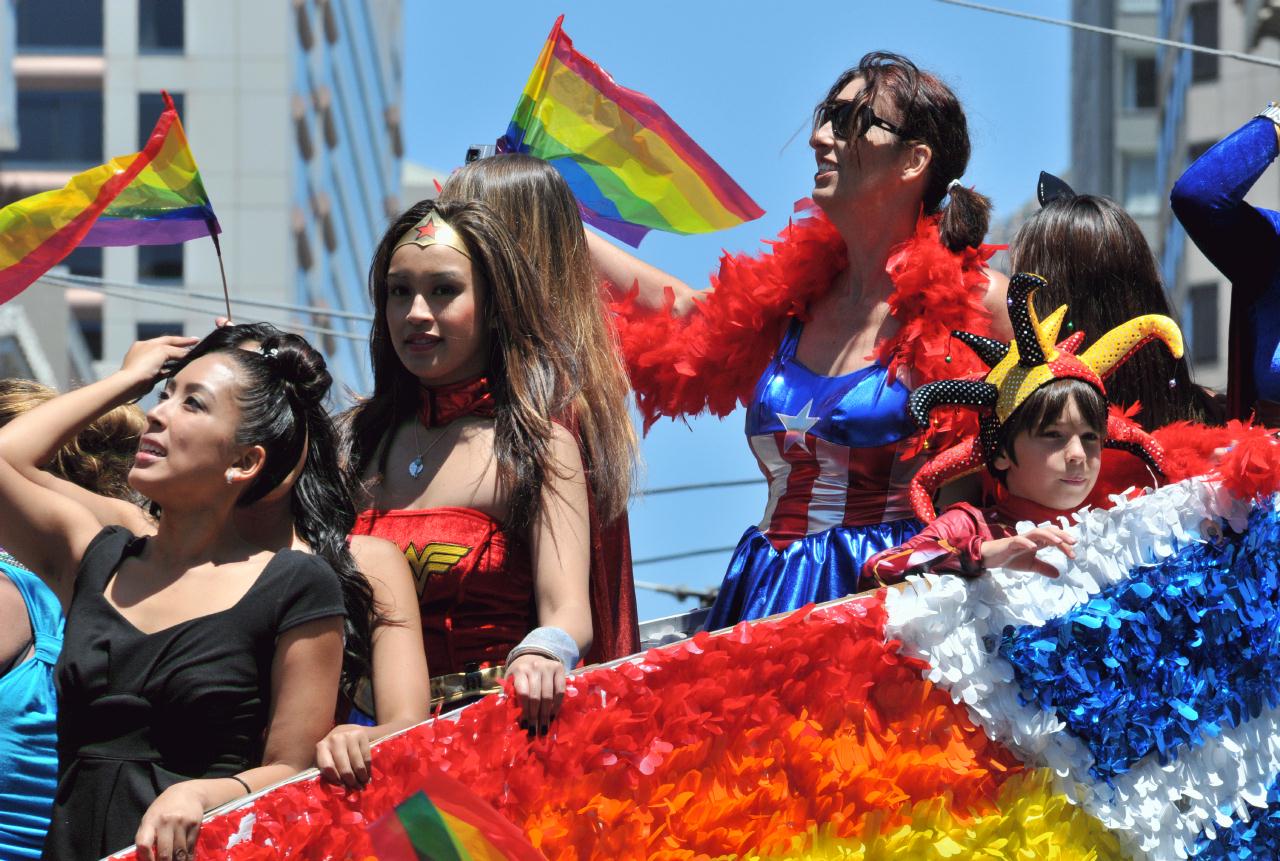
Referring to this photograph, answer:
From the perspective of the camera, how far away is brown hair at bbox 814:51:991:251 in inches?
154

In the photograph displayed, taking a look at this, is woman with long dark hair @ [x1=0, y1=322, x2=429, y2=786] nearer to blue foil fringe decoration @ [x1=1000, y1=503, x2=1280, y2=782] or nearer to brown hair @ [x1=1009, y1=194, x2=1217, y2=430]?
blue foil fringe decoration @ [x1=1000, y1=503, x2=1280, y2=782]

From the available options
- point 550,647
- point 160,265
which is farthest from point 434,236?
point 160,265

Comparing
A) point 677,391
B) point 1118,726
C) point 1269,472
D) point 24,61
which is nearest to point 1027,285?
point 1269,472

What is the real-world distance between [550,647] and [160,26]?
29.8m

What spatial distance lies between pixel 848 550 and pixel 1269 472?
808 millimetres

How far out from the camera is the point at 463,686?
334 centimetres

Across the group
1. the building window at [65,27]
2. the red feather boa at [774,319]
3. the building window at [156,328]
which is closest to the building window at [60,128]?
the building window at [65,27]

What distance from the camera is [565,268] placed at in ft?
12.4

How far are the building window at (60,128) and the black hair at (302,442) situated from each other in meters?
30.1

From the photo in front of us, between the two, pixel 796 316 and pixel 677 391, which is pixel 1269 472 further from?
pixel 677 391

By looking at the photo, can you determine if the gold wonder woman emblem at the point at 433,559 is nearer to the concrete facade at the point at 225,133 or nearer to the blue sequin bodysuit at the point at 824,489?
the blue sequin bodysuit at the point at 824,489

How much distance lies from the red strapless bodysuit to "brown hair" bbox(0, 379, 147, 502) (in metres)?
0.72

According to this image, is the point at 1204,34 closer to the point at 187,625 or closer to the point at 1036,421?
the point at 1036,421

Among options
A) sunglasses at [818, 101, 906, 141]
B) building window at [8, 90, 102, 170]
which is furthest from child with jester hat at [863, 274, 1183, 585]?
building window at [8, 90, 102, 170]
